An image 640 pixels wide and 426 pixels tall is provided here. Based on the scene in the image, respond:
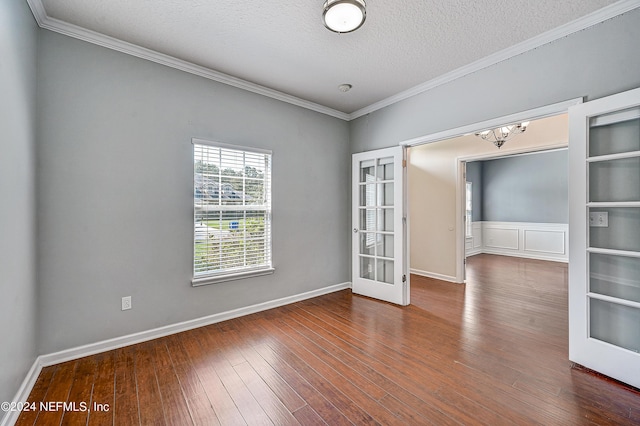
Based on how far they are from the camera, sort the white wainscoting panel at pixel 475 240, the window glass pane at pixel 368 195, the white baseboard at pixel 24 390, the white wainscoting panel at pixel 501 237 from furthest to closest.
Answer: the white wainscoting panel at pixel 475 240 < the white wainscoting panel at pixel 501 237 < the window glass pane at pixel 368 195 < the white baseboard at pixel 24 390

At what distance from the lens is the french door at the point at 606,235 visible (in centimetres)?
195

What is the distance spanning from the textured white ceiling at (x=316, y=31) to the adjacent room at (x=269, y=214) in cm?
2

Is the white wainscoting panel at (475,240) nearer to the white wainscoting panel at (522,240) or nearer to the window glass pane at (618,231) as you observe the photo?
the white wainscoting panel at (522,240)

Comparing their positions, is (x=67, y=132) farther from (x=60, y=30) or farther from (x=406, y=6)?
(x=406, y=6)

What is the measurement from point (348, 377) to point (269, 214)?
6.81 feet

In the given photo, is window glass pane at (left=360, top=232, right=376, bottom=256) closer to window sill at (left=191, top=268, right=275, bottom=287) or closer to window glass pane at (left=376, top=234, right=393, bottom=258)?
window glass pane at (left=376, top=234, right=393, bottom=258)

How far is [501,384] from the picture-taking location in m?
1.98

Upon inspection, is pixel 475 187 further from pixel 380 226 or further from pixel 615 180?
pixel 615 180

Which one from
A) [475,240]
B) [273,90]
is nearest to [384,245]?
[273,90]

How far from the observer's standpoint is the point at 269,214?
3.48m

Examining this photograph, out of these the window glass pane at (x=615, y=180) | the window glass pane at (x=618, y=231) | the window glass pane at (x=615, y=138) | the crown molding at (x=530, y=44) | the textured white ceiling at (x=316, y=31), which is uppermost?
the textured white ceiling at (x=316, y=31)

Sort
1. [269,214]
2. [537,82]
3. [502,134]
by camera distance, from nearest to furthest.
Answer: [537,82]
[269,214]
[502,134]

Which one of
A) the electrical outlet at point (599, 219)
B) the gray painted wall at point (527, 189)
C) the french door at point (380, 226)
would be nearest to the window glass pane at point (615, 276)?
the electrical outlet at point (599, 219)

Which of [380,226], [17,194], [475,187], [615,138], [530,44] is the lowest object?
[380,226]
